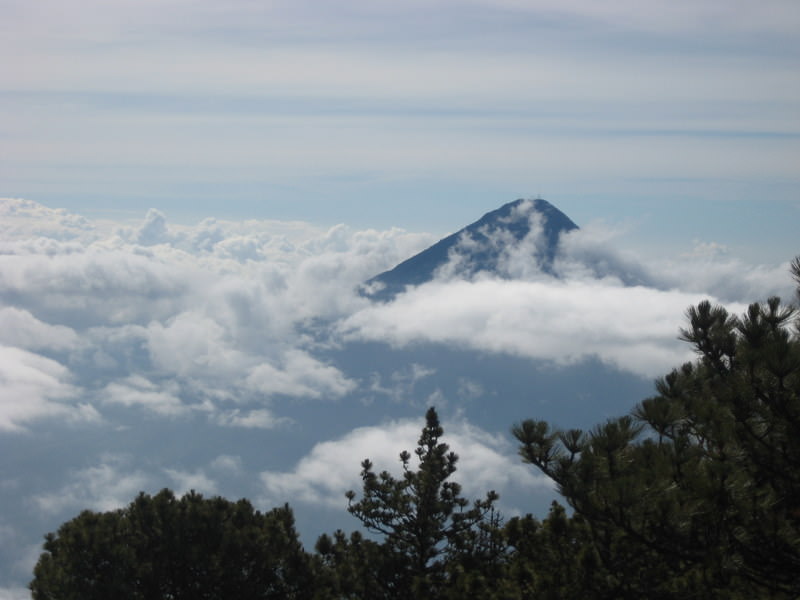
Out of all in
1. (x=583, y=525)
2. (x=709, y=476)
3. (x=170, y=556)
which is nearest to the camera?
(x=709, y=476)

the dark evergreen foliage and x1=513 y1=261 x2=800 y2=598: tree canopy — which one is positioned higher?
x1=513 y1=261 x2=800 y2=598: tree canopy

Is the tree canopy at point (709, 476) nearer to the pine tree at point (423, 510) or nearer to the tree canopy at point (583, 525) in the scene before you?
the tree canopy at point (583, 525)

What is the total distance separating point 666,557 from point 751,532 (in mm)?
1484

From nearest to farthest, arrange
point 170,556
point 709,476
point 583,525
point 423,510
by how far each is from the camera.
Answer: point 709,476
point 583,525
point 170,556
point 423,510

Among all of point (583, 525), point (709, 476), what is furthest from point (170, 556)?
point (709, 476)

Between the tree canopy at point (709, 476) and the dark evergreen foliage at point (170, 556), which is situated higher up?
the tree canopy at point (709, 476)

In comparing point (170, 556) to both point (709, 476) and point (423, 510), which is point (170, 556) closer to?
point (423, 510)

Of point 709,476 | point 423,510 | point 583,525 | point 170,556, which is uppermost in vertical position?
point 423,510

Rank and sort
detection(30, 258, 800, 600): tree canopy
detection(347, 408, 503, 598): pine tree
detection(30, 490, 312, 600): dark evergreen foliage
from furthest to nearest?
1. detection(347, 408, 503, 598): pine tree
2. detection(30, 490, 312, 600): dark evergreen foliage
3. detection(30, 258, 800, 600): tree canopy

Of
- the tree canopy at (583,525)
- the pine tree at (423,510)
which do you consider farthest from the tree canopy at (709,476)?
the pine tree at (423,510)

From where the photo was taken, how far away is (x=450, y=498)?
25031 mm

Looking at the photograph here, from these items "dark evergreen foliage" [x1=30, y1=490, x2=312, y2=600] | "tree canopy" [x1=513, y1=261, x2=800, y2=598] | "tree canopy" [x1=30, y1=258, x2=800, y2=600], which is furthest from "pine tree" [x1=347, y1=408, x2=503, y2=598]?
"tree canopy" [x1=513, y1=261, x2=800, y2=598]

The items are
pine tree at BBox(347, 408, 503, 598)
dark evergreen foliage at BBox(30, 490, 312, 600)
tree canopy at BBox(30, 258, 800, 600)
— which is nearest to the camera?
tree canopy at BBox(30, 258, 800, 600)

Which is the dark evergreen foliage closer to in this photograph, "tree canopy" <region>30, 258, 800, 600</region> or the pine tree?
"tree canopy" <region>30, 258, 800, 600</region>
